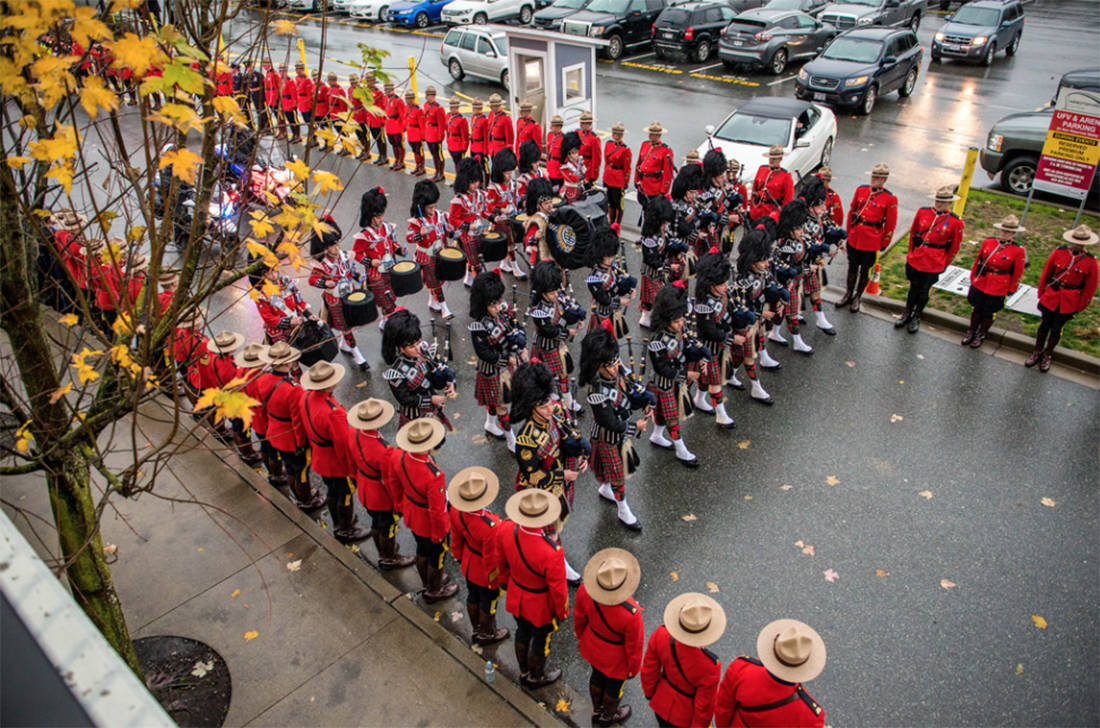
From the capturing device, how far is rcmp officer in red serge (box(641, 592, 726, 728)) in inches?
166

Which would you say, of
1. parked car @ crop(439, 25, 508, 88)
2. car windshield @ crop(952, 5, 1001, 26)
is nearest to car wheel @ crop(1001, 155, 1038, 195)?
car windshield @ crop(952, 5, 1001, 26)

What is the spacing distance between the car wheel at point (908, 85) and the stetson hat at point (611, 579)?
18.4 metres

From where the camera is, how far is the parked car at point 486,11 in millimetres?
26234

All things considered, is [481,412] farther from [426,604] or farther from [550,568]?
[550,568]

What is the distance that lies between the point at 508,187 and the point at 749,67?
1306 centimetres

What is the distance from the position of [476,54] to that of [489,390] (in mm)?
15287

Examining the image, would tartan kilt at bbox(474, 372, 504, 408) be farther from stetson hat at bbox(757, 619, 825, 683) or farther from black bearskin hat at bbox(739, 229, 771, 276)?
stetson hat at bbox(757, 619, 825, 683)

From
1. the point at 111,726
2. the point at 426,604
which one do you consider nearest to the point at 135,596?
the point at 426,604

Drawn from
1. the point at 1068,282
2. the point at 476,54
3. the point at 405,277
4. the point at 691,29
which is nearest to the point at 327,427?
the point at 405,277

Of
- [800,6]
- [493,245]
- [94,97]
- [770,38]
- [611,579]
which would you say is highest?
[94,97]

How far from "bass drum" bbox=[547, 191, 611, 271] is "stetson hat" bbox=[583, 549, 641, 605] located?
5.43 m

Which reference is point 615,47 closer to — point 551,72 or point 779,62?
point 779,62

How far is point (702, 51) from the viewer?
22.6 m

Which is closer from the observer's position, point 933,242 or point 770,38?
point 933,242
